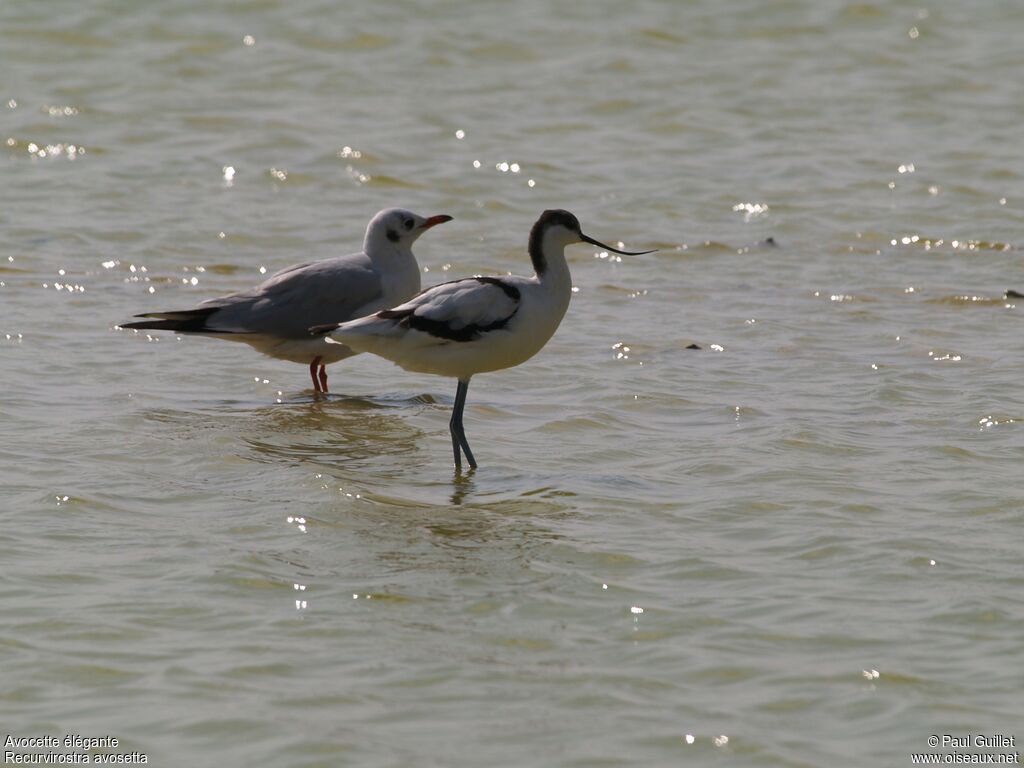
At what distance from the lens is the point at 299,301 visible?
34.4 feet

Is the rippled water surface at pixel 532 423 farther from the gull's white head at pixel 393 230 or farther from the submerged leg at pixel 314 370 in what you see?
the gull's white head at pixel 393 230

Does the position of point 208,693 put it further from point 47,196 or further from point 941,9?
point 941,9

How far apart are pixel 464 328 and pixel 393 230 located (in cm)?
236

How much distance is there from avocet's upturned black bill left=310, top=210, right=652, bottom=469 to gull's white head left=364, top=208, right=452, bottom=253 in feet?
6.50

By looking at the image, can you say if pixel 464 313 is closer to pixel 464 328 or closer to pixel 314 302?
pixel 464 328

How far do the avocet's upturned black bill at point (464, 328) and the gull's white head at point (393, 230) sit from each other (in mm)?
1980

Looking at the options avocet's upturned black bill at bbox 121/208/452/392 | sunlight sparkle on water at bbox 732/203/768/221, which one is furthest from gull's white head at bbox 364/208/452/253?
sunlight sparkle on water at bbox 732/203/768/221

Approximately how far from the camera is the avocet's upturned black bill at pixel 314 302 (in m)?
10.3

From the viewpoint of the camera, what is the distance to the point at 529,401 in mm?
9945

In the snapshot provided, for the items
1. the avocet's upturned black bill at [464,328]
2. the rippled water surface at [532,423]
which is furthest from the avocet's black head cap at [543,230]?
the rippled water surface at [532,423]

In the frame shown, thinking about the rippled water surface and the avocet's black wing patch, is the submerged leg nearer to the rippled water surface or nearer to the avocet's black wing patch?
the rippled water surface

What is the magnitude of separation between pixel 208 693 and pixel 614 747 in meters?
1.29

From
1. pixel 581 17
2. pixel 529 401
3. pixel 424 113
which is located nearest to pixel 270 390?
pixel 529 401

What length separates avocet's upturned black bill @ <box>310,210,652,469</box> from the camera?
28.3 ft
